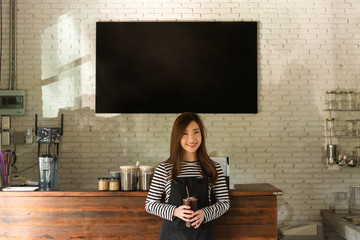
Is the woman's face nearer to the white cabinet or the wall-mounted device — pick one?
the white cabinet

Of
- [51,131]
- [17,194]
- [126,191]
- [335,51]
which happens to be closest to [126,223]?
[126,191]

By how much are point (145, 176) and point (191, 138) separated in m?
0.72

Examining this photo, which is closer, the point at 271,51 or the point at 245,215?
the point at 245,215

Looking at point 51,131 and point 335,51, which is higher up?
point 335,51

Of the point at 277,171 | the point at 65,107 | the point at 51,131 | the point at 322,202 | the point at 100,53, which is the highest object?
the point at 100,53

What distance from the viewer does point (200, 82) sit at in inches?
209

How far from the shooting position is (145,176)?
3.28 metres

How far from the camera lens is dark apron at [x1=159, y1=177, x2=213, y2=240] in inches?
104

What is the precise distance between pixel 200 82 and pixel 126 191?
244 centimetres

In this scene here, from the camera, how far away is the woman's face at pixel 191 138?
9.06 feet

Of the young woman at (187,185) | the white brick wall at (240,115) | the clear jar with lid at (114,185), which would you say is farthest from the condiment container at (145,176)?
the white brick wall at (240,115)

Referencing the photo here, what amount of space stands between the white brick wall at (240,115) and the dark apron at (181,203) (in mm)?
2595

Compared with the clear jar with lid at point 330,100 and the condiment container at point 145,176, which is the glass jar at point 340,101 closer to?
the clear jar with lid at point 330,100

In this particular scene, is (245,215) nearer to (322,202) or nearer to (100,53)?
Answer: (322,202)
